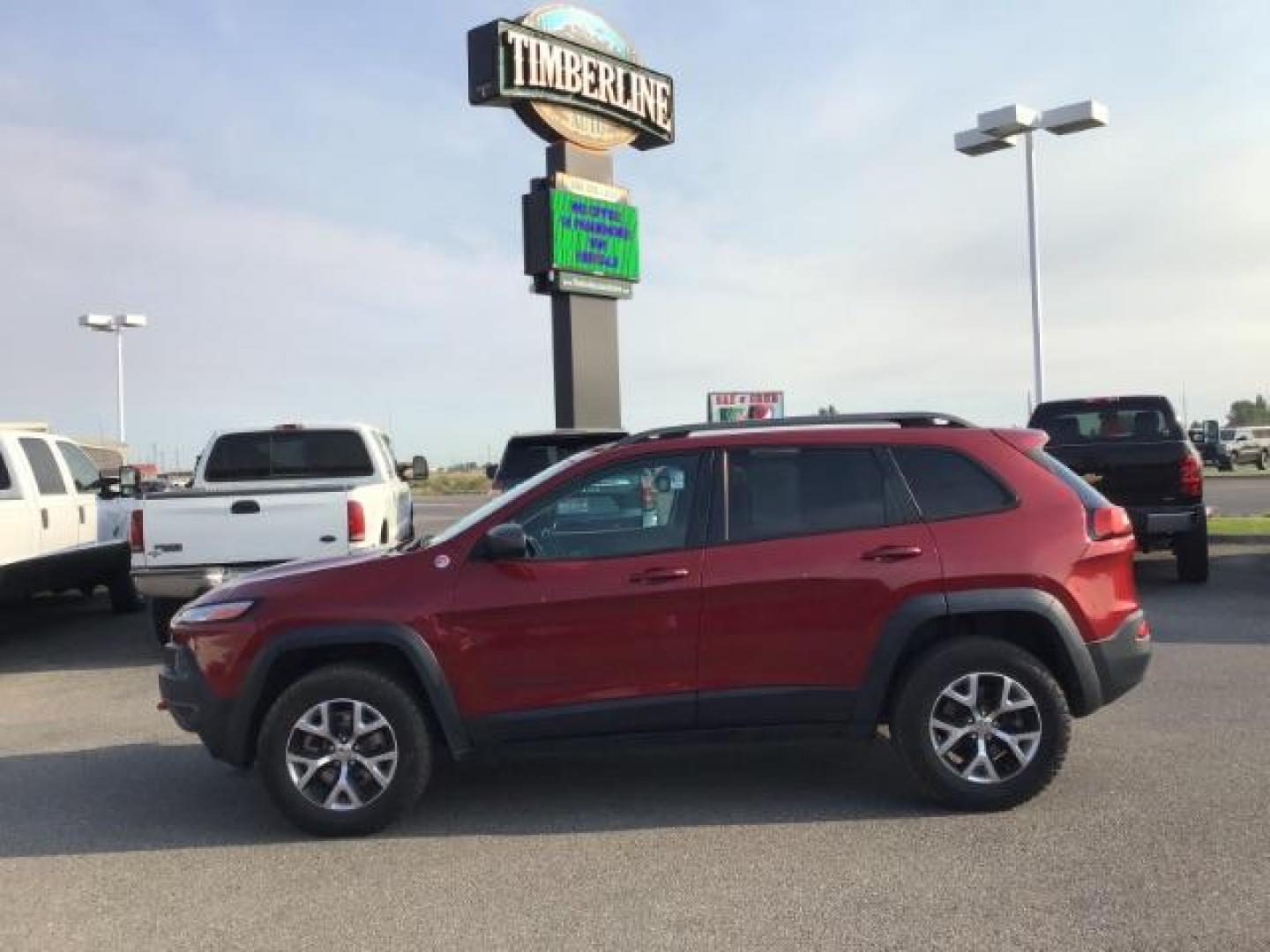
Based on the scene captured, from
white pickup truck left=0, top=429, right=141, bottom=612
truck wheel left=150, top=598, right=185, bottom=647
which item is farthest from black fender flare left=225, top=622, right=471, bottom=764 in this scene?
white pickup truck left=0, top=429, right=141, bottom=612

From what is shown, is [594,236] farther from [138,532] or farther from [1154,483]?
[138,532]

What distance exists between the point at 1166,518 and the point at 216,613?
951cm

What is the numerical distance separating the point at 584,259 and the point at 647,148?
410cm

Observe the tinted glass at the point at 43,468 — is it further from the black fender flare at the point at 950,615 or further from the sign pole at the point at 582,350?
the sign pole at the point at 582,350

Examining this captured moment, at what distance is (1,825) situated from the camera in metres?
5.26

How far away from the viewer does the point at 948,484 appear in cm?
522

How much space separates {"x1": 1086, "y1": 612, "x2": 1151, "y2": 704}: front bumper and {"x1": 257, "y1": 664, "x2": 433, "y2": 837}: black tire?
9.79 ft

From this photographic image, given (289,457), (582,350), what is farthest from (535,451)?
(582,350)

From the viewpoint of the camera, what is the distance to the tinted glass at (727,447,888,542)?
16.9ft

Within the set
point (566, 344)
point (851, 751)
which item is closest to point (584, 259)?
point (566, 344)

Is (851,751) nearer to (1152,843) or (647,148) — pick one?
(1152,843)

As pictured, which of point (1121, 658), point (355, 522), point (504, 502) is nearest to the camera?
point (1121, 658)

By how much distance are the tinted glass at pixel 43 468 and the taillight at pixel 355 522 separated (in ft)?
12.3

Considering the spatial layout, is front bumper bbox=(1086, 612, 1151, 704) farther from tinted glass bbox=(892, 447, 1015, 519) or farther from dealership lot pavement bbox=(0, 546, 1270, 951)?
tinted glass bbox=(892, 447, 1015, 519)
